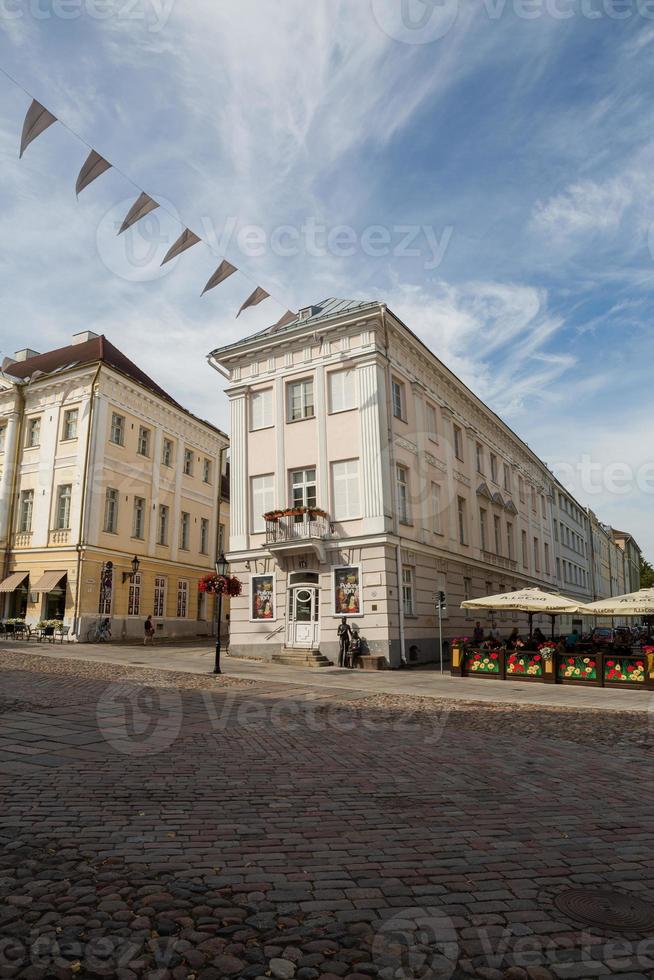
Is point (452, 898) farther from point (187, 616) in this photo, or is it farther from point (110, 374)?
point (187, 616)

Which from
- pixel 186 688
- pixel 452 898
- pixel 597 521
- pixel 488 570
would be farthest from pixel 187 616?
pixel 597 521

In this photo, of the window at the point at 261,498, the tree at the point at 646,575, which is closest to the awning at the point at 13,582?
the window at the point at 261,498

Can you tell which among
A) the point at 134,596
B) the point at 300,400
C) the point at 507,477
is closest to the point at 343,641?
the point at 300,400

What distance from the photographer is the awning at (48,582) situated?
3131 cm

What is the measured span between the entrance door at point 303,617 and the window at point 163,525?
15.2m

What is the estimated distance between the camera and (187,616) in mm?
39250

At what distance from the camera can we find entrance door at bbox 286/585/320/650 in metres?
24.2

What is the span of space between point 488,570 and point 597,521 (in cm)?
4629

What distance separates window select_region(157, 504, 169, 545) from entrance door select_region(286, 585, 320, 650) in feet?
49.8

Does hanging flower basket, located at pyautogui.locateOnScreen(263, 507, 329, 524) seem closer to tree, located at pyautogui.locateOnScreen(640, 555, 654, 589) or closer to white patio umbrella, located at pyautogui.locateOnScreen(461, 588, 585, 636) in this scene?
white patio umbrella, located at pyautogui.locateOnScreen(461, 588, 585, 636)

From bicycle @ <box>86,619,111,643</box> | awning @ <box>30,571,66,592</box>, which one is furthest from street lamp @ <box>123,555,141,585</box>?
awning @ <box>30,571,66,592</box>

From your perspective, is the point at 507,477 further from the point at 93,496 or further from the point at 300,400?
the point at 93,496

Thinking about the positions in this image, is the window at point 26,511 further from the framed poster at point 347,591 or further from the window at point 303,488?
the framed poster at point 347,591

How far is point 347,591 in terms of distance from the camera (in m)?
23.8
